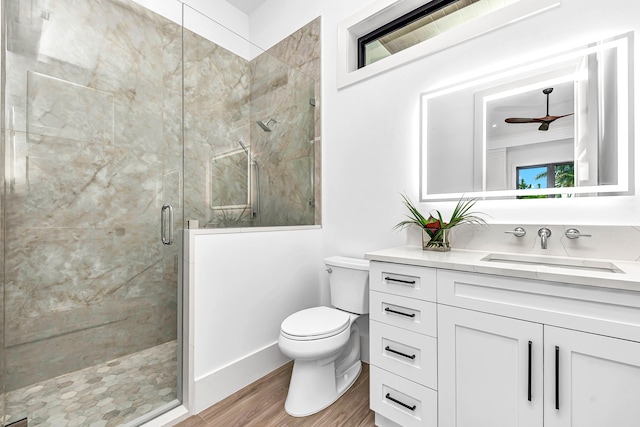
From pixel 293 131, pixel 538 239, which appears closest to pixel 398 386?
pixel 538 239

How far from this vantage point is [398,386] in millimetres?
1293

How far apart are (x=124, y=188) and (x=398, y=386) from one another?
194 centimetres

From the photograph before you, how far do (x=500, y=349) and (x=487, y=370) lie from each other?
0.10 m

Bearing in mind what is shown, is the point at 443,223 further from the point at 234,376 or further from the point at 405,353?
the point at 234,376

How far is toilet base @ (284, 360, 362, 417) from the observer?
1.48 meters

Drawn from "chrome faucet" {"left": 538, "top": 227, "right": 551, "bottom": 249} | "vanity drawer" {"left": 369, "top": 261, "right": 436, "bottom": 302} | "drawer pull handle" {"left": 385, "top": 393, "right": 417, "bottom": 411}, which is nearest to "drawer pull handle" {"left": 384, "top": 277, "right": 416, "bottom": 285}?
"vanity drawer" {"left": 369, "top": 261, "right": 436, "bottom": 302}

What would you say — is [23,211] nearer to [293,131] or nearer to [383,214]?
[293,131]

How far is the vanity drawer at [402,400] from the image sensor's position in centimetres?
120

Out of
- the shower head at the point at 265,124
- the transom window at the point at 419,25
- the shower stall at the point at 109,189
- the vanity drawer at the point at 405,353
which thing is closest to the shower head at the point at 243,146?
the shower stall at the point at 109,189

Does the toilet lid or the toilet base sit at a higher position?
the toilet lid

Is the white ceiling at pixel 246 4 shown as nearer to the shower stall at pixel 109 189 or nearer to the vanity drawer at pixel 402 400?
the shower stall at pixel 109 189

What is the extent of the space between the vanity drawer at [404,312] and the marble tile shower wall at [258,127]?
3.20 feet

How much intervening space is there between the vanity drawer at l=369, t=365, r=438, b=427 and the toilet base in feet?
0.93

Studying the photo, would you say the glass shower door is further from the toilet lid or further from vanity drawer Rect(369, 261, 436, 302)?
vanity drawer Rect(369, 261, 436, 302)
